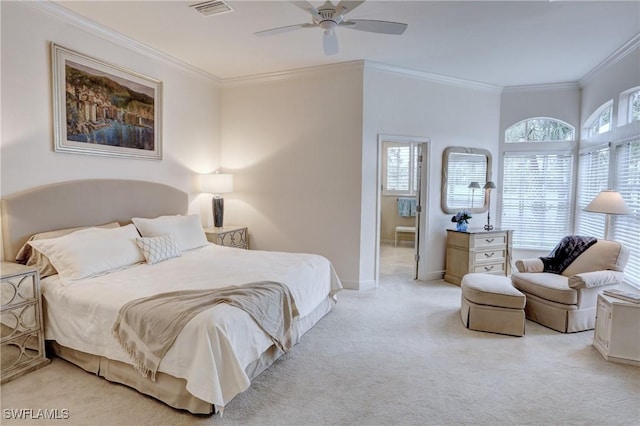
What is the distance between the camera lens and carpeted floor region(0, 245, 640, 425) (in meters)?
2.12

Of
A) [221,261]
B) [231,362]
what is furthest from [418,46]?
[231,362]

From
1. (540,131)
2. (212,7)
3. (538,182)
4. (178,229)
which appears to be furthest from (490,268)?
(212,7)

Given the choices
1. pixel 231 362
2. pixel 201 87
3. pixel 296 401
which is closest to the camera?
pixel 231 362

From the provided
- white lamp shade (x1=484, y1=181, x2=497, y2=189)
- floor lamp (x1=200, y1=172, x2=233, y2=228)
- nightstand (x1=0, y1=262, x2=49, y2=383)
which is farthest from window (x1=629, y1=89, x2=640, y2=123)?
nightstand (x1=0, y1=262, x2=49, y2=383)

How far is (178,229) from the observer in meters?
3.88

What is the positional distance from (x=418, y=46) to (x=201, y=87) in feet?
9.77

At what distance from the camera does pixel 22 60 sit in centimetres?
288

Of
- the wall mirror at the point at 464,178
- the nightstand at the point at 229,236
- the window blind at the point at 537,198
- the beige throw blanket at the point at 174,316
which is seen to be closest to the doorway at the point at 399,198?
the wall mirror at the point at 464,178

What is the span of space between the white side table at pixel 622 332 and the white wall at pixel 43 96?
482 centimetres

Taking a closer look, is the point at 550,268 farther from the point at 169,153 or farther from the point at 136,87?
the point at 136,87

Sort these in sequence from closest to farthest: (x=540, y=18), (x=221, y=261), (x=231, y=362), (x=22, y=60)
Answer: (x=231, y=362) → (x=22, y=60) → (x=540, y=18) → (x=221, y=261)

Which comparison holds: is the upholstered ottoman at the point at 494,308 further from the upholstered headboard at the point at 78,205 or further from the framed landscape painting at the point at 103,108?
the framed landscape painting at the point at 103,108

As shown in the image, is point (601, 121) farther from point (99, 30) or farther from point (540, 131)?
point (99, 30)

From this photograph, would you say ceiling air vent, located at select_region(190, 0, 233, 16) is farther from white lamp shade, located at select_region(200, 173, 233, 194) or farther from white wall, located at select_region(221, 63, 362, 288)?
white lamp shade, located at select_region(200, 173, 233, 194)
